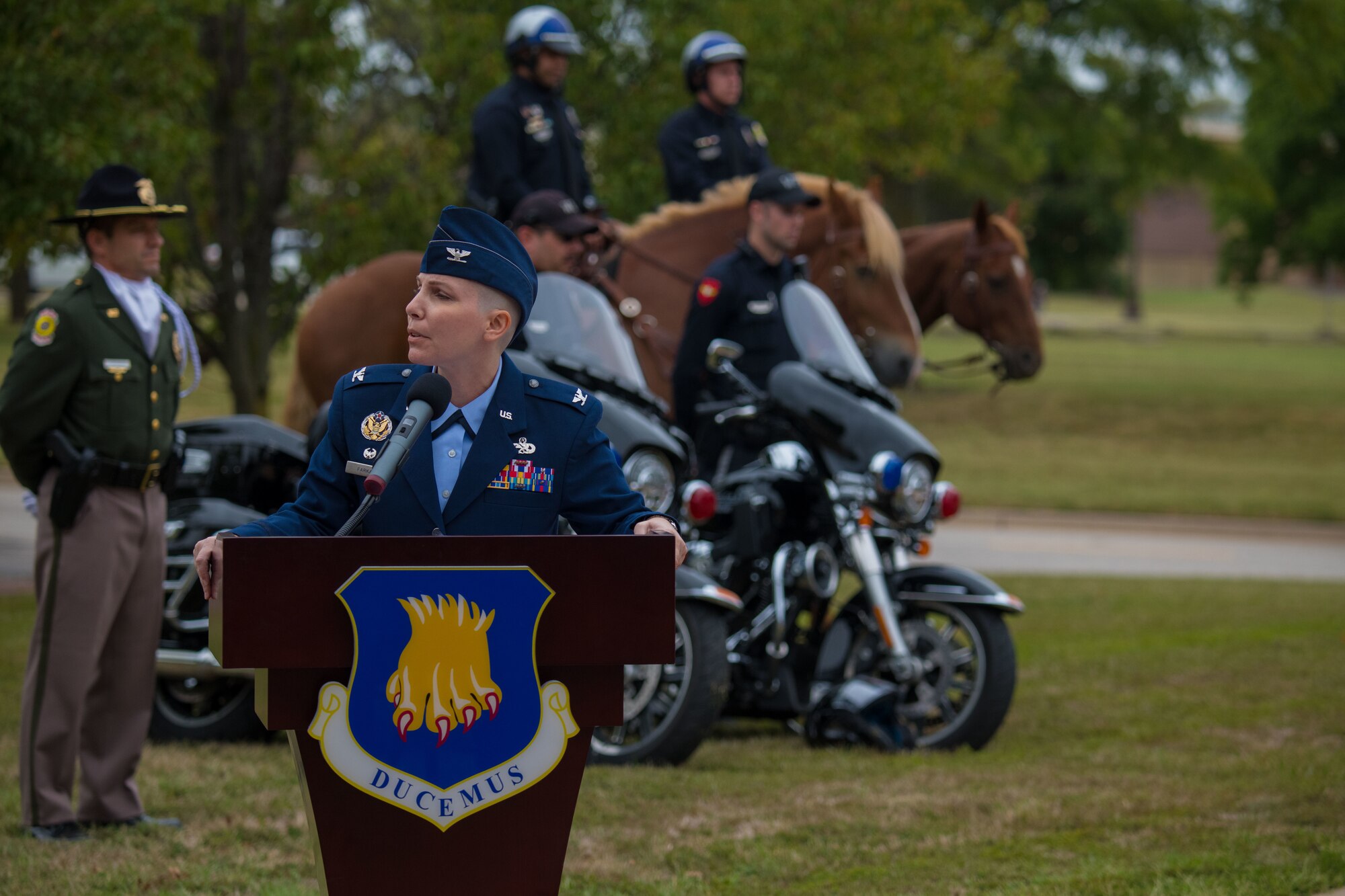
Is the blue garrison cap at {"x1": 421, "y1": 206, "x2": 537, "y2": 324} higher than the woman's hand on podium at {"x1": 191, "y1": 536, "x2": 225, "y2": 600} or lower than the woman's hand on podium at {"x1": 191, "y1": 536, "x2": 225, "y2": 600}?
higher

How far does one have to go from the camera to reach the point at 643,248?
1005cm

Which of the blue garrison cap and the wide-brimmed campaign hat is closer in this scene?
the blue garrison cap

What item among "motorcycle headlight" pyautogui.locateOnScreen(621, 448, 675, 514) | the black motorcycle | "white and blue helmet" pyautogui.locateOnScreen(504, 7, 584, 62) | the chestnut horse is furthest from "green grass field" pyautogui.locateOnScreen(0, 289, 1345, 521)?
"motorcycle headlight" pyautogui.locateOnScreen(621, 448, 675, 514)

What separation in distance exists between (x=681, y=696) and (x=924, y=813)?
115 cm

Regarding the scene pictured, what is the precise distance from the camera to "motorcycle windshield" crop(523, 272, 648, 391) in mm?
7465

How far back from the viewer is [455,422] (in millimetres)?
3439

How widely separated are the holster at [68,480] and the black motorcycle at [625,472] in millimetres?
1148

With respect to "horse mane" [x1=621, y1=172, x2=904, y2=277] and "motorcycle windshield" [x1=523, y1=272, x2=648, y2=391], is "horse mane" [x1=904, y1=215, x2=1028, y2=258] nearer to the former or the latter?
"horse mane" [x1=621, y1=172, x2=904, y2=277]

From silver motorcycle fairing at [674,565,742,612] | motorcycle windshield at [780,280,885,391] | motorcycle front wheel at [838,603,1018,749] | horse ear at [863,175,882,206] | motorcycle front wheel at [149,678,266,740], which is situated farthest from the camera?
horse ear at [863,175,882,206]

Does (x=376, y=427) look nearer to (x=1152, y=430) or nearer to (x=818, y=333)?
(x=818, y=333)

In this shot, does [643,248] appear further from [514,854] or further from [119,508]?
[514,854]

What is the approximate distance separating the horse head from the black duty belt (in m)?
5.20

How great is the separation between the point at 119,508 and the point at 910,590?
3.18 metres

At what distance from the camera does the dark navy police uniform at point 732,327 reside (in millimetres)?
8141
